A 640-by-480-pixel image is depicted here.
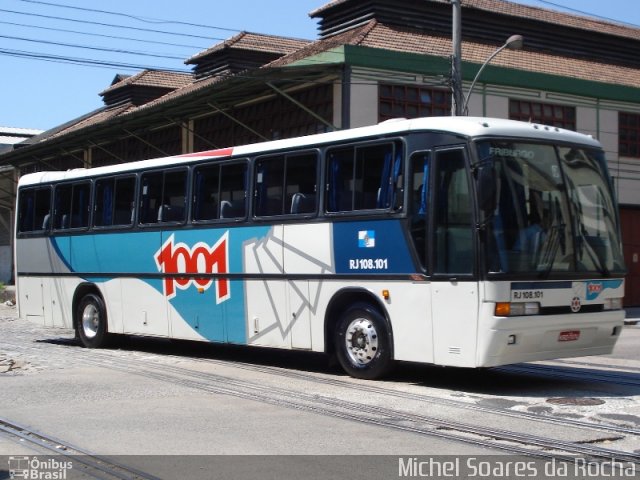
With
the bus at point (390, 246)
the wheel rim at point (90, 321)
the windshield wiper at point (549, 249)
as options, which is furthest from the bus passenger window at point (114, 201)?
the windshield wiper at point (549, 249)

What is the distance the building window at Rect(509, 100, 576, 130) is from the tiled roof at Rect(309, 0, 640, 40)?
4872 millimetres

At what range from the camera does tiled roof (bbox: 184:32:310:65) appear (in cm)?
3678

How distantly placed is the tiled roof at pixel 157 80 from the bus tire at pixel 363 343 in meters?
33.9

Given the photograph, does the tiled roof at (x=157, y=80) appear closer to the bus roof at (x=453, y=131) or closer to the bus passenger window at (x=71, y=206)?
the bus passenger window at (x=71, y=206)

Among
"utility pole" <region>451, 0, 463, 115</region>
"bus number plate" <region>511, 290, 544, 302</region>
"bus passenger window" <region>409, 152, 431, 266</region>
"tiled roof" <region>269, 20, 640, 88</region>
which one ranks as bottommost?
"bus number plate" <region>511, 290, 544, 302</region>

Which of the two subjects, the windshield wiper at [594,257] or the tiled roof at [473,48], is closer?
the windshield wiper at [594,257]

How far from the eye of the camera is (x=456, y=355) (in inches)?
439

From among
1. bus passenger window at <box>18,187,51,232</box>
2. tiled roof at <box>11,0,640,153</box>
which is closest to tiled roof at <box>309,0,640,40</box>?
tiled roof at <box>11,0,640,153</box>

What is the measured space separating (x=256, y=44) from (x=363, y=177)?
26034mm

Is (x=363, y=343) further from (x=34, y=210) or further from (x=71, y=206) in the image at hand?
(x=34, y=210)

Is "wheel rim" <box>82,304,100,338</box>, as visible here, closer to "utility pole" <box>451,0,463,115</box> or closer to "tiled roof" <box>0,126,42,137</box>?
"utility pole" <box>451,0,463,115</box>

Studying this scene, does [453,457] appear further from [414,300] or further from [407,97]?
[407,97]

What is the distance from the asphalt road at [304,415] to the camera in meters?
7.69

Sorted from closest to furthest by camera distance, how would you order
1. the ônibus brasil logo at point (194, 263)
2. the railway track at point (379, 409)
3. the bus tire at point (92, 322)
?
the railway track at point (379, 409) < the ônibus brasil logo at point (194, 263) < the bus tire at point (92, 322)
